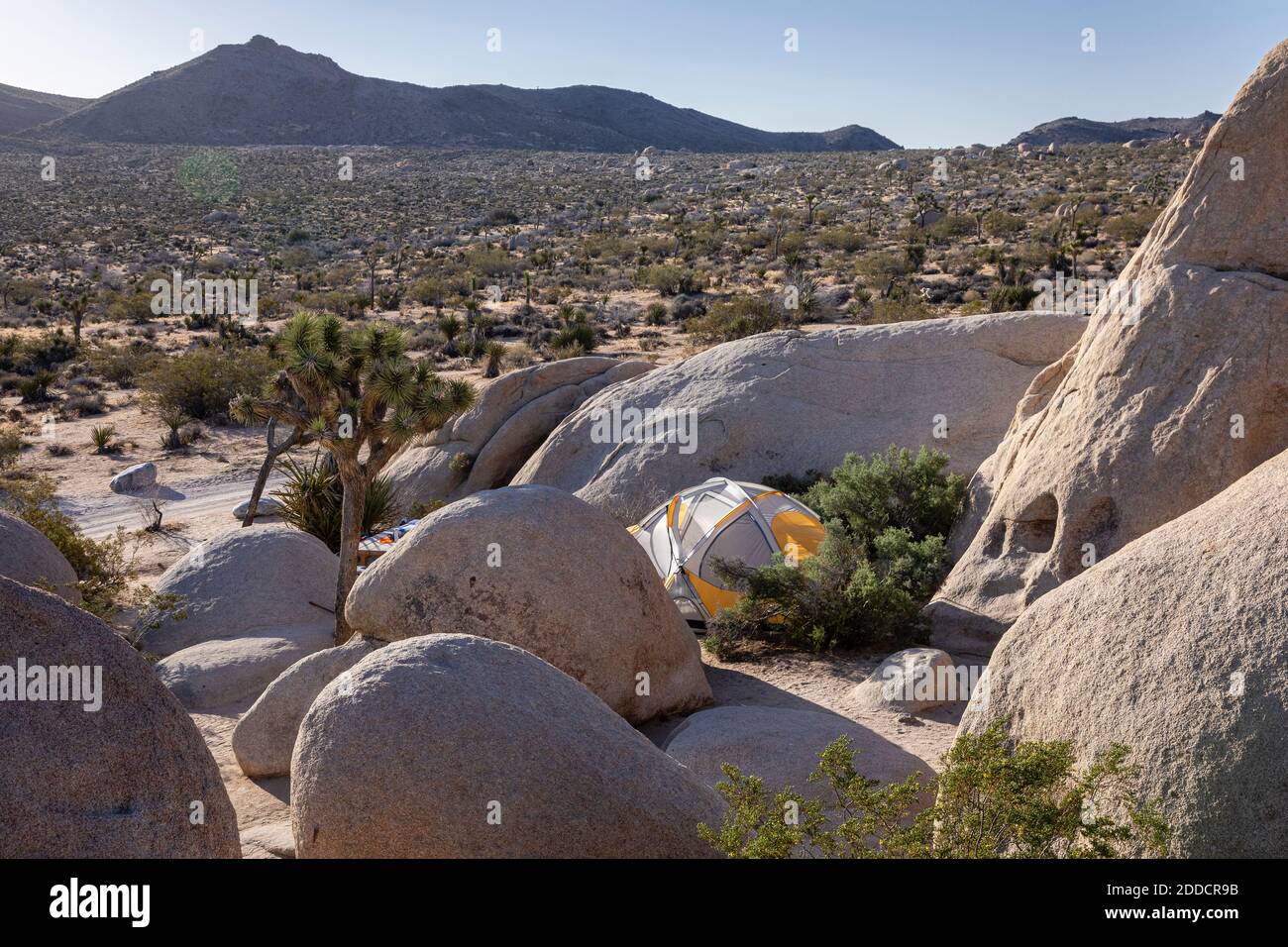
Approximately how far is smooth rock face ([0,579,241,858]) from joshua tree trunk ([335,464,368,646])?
637 cm

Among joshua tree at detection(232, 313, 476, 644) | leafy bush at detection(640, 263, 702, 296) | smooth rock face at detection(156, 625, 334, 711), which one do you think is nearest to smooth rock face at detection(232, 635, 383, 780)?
smooth rock face at detection(156, 625, 334, 711)

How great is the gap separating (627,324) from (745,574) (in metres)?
21.7

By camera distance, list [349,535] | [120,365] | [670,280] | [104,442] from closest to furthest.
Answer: [349,535]
[104,442]
[120,365]
[670,280]

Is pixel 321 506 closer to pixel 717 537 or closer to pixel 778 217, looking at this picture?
pixel 717 537

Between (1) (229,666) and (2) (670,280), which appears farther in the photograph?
(2) (670,280)

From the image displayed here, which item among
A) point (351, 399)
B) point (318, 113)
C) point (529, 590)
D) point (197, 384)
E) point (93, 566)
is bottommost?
point (93, 566)

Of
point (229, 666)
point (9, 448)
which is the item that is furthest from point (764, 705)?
point (9, 448)

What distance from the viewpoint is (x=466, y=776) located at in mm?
4480

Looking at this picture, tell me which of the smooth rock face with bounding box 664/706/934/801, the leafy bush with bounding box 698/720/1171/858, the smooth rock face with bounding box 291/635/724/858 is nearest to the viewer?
the leafy bush with bounding box 698/720/1171/858

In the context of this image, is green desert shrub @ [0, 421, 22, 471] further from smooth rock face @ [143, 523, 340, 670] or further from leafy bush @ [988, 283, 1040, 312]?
leafy bush @ [988, 283, 1040, 312]

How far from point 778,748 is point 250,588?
6.68m

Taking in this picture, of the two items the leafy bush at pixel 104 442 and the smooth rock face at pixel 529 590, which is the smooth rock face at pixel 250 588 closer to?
the smooth rock face at pixel 529 590

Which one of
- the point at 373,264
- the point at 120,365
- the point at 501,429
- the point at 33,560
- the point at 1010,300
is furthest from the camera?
the point at 373,264

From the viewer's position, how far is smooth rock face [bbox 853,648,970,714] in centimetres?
809
